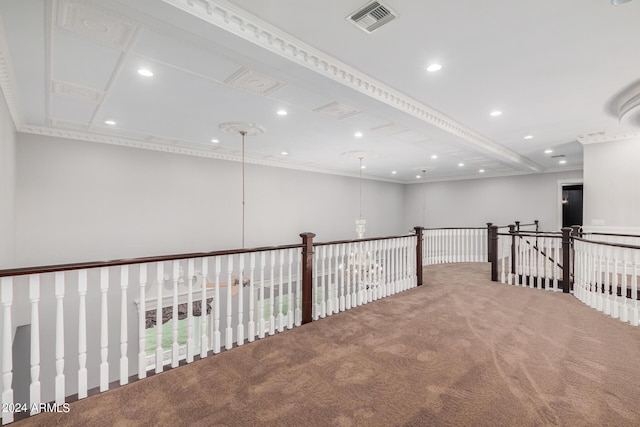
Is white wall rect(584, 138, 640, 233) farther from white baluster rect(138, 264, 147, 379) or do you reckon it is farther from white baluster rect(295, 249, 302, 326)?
white baluster rect(138, 264, 147, 379)

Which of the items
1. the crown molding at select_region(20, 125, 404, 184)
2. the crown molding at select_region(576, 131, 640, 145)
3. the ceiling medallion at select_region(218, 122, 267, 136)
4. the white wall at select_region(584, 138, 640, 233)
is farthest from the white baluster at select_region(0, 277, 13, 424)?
the white wall at select_region(584, 138, 640, 233)

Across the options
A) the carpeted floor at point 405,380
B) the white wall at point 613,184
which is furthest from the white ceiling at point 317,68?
the carpeted floor at point 405,380

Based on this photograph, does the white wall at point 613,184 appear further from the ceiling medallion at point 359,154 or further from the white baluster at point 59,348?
the white baluster at point 59,348

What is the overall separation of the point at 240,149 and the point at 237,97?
3.25 m

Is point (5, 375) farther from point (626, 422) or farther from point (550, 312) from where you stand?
point (550, 312)

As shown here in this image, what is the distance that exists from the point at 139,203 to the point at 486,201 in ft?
37.2

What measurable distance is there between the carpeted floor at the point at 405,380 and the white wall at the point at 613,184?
3.53 m

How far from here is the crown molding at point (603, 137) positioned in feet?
18.7

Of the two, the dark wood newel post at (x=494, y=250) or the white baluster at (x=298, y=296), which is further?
the dark wood newel post at (x=494, y=250)

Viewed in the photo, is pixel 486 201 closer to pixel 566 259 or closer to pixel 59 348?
pixel 566 259

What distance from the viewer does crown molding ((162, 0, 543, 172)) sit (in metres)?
2.21

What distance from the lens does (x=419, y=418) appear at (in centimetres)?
194

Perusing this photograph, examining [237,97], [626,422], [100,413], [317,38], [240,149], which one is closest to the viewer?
[626,422]

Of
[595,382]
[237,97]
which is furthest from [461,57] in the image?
[595,382]
